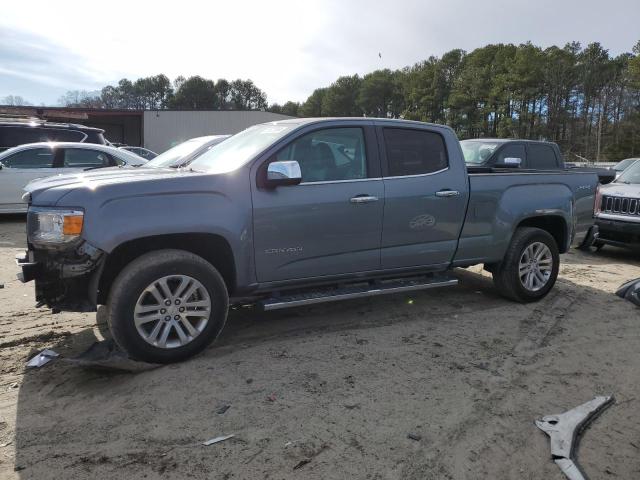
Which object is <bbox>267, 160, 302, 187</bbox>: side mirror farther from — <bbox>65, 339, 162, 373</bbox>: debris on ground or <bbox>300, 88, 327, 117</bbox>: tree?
<bbox>300, 88, 327, 117</bbox>: tree

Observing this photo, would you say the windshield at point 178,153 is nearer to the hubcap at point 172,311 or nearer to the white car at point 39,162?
the white car at point 39,162

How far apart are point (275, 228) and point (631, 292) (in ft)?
14.8


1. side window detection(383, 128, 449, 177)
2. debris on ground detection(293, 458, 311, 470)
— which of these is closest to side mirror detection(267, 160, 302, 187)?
side window detection(383, 128, 449, 177)

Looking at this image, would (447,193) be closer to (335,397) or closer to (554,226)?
(554,226)

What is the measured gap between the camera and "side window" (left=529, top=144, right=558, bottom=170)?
11.2 meters

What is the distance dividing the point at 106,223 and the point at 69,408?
1.23 m

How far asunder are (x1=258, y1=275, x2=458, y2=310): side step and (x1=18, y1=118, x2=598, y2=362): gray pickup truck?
20 mm

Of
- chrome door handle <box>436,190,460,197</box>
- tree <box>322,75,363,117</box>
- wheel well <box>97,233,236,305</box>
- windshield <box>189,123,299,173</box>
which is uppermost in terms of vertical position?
tree <box>322,75,363,117</box>

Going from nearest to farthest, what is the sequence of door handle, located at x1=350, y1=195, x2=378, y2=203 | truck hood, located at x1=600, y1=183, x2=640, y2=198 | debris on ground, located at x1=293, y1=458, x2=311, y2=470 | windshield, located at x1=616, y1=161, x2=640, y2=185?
debris on ground, located at x1=293, y1=458, x2=311, y2=470
door handle, located at x1=350, y1=195, x2=378, y2=203
truck hood, located at x1=600, y1=183, x2=640, y2=198
windshield, located at x1=616, y1=161, x2=640, y2=185


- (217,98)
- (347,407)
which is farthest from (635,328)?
(217,98)

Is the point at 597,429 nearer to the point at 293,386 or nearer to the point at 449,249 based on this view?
the point at 293,386

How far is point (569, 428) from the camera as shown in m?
3.13

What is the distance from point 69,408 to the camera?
3271mm

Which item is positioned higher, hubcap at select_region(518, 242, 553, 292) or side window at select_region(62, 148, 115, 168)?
side window at select_region(62, 148, 115, 168)
